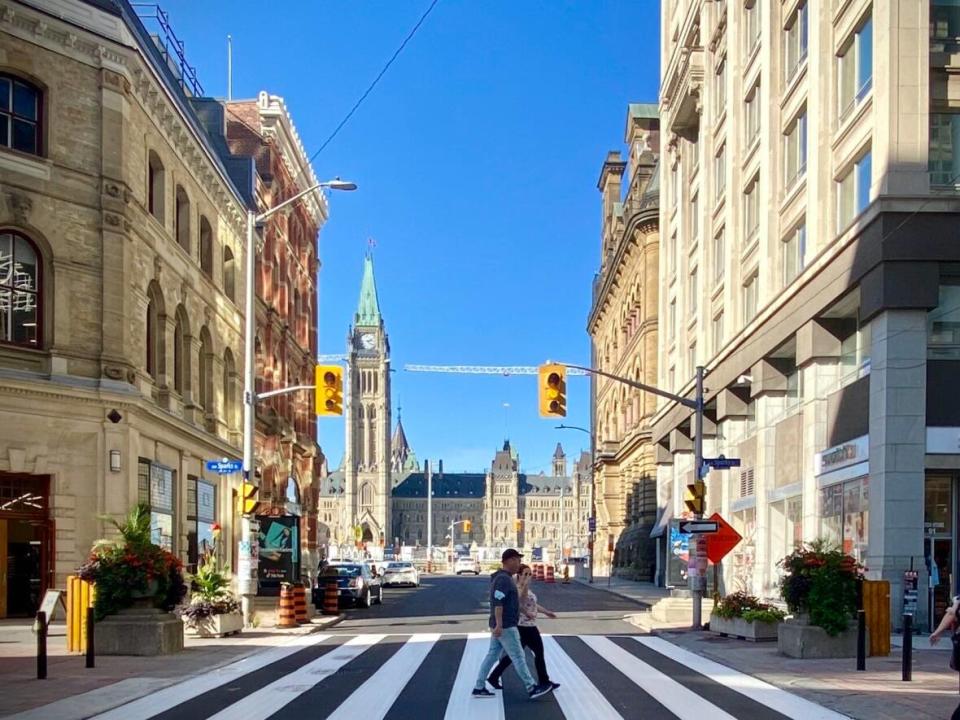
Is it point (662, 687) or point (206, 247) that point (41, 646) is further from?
point (206, 247)

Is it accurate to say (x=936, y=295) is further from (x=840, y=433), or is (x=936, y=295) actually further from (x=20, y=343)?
(x=20, y=343)

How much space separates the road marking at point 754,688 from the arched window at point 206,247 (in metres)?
23.5

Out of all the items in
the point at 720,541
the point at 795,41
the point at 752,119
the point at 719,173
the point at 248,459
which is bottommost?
the point at 720,541

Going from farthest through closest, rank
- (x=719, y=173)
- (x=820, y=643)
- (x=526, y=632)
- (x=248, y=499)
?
(x=719, y=173), (x=248, y=499), (x=820, y=643), (x=526, y=632)

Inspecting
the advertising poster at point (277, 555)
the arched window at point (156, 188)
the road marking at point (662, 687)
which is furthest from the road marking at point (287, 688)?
the arched window at point (156, 188)

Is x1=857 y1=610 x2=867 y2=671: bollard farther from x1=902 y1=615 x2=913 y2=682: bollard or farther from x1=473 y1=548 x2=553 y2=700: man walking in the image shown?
x1=473 y1=548 x2=553 y2=700: man walking

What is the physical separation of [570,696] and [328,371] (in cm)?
1226

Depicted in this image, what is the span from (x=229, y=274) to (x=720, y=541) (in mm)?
24529

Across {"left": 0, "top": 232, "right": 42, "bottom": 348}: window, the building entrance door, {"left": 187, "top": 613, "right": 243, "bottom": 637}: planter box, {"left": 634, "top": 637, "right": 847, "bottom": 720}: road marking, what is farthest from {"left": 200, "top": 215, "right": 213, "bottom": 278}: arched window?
{"left": 634, "top": 637, "right": 847, "bottom": 720}: road marking

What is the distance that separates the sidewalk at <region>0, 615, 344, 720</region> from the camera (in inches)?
512

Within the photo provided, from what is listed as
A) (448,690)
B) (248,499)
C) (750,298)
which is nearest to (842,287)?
(750,298)

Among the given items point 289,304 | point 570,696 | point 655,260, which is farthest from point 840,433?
point 655,260

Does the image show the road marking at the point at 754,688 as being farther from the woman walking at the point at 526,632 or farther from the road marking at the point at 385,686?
the road marking at the point at 385,686

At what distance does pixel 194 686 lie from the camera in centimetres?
1480
